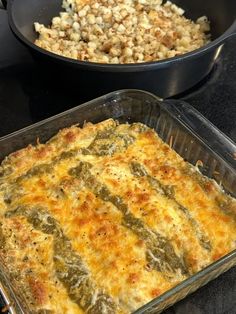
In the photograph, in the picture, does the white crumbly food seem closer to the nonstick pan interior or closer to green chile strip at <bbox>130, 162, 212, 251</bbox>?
the nonstick pan interior

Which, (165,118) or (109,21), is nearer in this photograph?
(165,118)

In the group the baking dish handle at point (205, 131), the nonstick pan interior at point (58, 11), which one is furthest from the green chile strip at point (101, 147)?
the nonstick pan interior at point (58, 11)

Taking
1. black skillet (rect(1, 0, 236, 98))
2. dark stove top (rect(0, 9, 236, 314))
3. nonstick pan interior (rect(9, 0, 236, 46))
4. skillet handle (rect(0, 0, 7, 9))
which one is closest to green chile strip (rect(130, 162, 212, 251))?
black skillet (rect(1, 0, 236, 98))

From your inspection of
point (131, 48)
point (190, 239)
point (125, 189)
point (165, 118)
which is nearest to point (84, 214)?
point (125, 189)

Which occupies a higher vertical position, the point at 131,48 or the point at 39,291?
the point at 131,48

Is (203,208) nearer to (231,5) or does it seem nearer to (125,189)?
(125,189)
